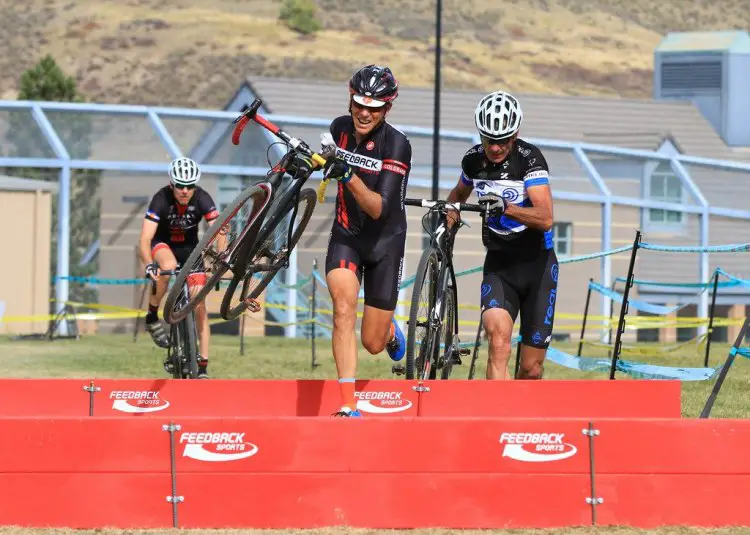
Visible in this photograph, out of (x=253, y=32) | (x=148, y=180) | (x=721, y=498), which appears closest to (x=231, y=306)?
(x=721, y=498)

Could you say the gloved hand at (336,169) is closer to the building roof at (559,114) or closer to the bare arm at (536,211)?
the bare arm at (536,211)

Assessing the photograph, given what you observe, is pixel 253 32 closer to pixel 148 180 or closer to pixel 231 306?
pixel 148 180

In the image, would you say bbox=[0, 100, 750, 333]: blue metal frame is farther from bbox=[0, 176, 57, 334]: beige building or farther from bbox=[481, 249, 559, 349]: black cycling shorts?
bbox=[481, 249, 559, 349]: black cycling shorts

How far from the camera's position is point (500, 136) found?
10.5 metres

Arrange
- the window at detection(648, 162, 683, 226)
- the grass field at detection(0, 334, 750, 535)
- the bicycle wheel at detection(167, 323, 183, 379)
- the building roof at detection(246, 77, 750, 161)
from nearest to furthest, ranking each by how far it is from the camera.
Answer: the grass field at detection(0, 334, 750, 535), the bicycle wheel at detection(167, 323, 183, 379), the window at detection(648, 162, 683, 226), the building roof at detection(246, 77, 750, 161)

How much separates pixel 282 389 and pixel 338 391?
1.62ft

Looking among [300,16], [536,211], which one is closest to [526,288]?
[536,211]

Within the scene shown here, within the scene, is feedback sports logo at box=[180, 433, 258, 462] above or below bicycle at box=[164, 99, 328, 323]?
below

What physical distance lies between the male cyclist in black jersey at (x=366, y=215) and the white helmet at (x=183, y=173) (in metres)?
3.66

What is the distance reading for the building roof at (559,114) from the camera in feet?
173

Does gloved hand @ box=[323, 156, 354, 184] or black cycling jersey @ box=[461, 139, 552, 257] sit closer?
gloved hand @ box=[323, 156, 354, 184]

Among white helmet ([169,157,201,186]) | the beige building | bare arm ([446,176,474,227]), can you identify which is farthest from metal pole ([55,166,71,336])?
bare arm ([446,176,474,227])

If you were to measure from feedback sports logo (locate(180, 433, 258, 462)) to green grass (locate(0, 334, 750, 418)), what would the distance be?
5920 mm

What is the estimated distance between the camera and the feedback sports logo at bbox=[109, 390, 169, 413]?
11039mm
